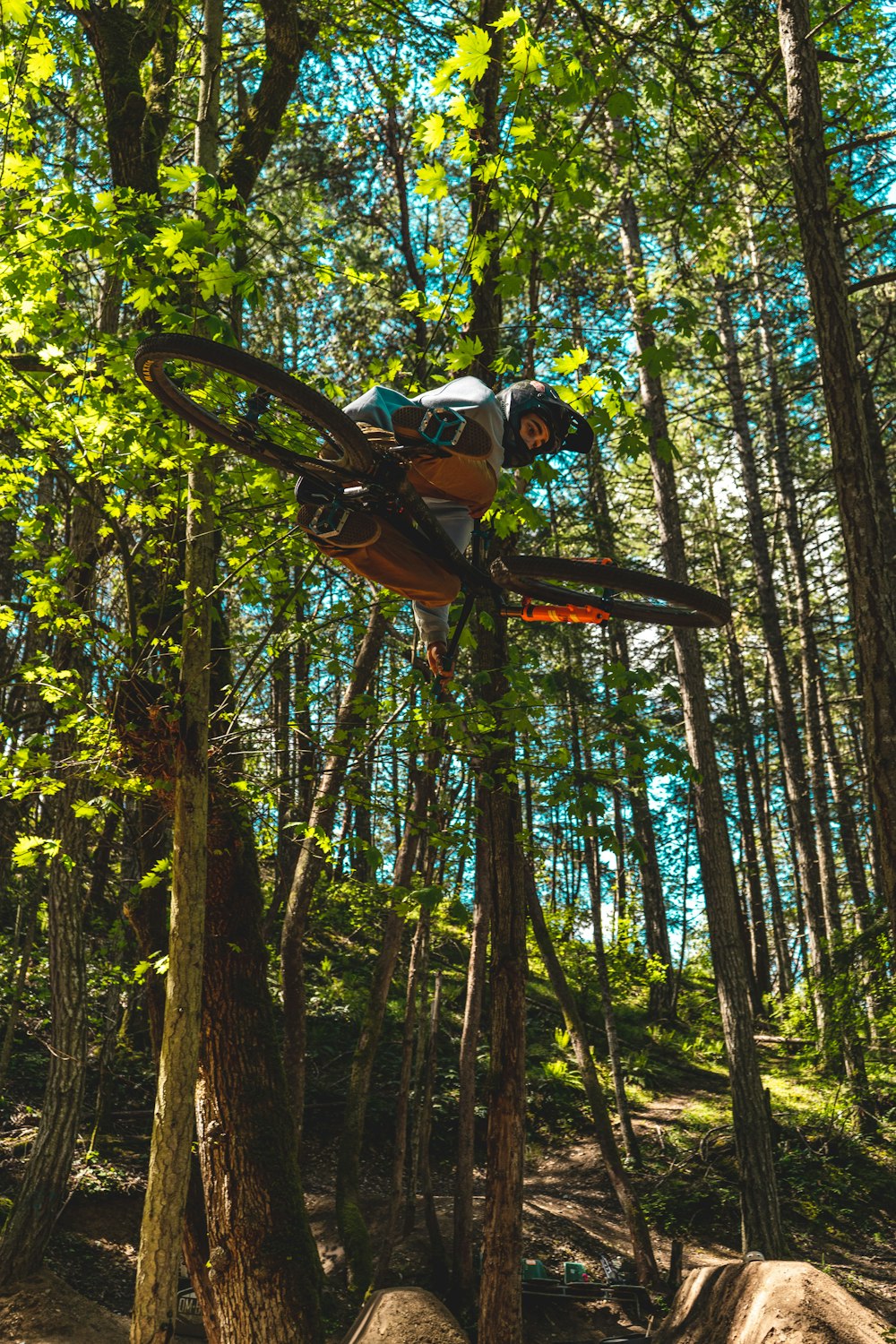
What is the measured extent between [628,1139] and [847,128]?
11050mm

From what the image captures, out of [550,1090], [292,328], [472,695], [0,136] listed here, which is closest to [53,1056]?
[472,695]

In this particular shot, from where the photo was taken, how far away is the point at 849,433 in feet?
16.6

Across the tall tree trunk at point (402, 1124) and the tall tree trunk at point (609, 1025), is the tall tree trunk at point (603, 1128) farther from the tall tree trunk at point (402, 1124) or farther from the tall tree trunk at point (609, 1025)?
the tall tree trunk at point (609, 1025)

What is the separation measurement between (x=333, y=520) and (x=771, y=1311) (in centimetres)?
484

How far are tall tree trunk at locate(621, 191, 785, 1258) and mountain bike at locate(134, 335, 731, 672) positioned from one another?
12.9 feet

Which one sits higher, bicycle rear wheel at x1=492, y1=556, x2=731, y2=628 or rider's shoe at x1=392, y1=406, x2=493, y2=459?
rider's shoe at x1=392, y1=406, x2=493, y2=459

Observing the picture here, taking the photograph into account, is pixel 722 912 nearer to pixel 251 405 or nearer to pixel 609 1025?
pixel 609 1025

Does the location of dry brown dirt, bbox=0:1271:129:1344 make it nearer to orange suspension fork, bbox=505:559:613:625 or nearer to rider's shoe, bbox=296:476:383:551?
orange suspension fork, bbox=505:559:613:625

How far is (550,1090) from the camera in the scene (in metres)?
14.4

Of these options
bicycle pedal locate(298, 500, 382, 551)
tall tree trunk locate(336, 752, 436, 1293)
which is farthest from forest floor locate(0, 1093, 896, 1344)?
bicycle pedal locate(298, 500, 382, 551)

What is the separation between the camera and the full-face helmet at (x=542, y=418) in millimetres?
4398

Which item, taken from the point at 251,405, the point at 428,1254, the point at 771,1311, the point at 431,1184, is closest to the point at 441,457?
the point at 251,405

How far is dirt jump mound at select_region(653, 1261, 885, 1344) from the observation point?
5.09 m

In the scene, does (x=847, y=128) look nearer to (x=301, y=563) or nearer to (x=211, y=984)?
(x=301, y=563)
